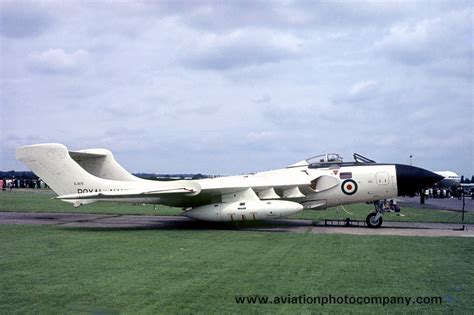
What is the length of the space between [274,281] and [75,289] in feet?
9.64

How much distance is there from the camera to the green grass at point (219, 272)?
20.3ft

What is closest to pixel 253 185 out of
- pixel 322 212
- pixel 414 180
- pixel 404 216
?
pixel 414 180

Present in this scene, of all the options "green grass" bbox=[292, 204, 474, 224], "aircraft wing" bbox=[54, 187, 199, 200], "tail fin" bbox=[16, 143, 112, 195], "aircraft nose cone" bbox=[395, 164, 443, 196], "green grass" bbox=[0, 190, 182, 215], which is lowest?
"green grass" bbox=[292, 204, 474, 224]

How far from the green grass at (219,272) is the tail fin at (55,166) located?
4.05m

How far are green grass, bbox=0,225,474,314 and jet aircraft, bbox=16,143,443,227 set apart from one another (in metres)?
3.22

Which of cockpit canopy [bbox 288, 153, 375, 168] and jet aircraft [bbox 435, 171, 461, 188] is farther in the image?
jet aircraft [bbox 435, 171, 461, 188]

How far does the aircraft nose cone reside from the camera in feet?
54.3

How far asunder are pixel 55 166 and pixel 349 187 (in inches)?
406

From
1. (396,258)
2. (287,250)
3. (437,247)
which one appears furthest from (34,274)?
(437,247)

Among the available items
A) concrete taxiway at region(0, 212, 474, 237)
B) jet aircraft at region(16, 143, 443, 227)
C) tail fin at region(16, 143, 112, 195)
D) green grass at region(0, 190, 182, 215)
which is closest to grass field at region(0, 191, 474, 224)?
green grass at region(0, 190, 182, 215)

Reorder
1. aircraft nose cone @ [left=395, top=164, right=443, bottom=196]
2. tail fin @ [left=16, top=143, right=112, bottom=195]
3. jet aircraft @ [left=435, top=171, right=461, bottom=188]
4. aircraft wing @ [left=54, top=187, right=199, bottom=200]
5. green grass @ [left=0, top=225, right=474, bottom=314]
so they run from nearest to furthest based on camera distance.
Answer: green grass @ [left=0, top=225, right=474, bottom=314], aircraft wing @ [left=54, top=187, right=199, bottom=200], aircraft nose cone @ [left=395, top=164, right=443, bottom=196], tail fin @ [left=16, top=143, right=112, bottom=195], jet aircraft @ [left=435, top=171, right=461, bottom=188]

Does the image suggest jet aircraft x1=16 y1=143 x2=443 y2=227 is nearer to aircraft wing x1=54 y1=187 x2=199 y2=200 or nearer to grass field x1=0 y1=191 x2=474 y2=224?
aircraft wing x1=54 y1=187 x2=199 y2=200

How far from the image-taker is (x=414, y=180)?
1658 cm

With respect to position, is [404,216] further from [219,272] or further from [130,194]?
[219,272]
